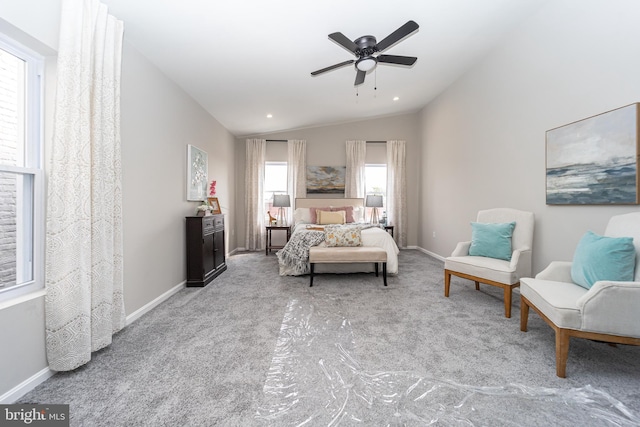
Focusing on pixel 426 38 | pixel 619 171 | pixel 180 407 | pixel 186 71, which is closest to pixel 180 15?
pixel 186 71

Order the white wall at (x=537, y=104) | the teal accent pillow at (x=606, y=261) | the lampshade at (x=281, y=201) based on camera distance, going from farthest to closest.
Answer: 1. the lampshade at (x=281, y=201)
2. the white wall at (x=537, y=104)
3. the teal accent pillow at (x=606, y=261)

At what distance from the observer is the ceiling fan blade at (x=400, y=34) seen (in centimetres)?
219

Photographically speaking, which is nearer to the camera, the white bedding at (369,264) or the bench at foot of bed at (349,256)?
the bench at foot of bed at (349,256)

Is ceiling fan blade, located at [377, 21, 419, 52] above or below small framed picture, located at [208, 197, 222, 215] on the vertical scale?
above

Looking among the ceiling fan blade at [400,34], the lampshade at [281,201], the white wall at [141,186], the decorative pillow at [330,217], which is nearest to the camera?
the white wall at [141,186]

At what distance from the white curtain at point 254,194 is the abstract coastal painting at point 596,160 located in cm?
499

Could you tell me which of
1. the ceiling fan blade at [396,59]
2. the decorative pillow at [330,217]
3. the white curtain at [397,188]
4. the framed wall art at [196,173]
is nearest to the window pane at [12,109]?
the framed wall art at [196,173]

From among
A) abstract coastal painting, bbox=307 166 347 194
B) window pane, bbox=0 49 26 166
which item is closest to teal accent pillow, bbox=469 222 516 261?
abstract coastal painting, bbox=307 166 347 194

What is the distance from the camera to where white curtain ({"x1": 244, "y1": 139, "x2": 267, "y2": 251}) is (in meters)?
5.89

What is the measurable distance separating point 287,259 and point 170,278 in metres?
1.53

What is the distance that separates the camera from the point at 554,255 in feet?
8.35

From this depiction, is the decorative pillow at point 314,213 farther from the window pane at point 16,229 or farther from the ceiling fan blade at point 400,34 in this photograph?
the window pane at point 16,229

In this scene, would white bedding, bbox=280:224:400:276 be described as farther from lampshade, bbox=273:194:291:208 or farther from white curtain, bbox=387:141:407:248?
white curtain, bbox=387:141:407:248

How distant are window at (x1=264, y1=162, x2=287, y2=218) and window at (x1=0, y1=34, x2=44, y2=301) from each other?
14.6ft
